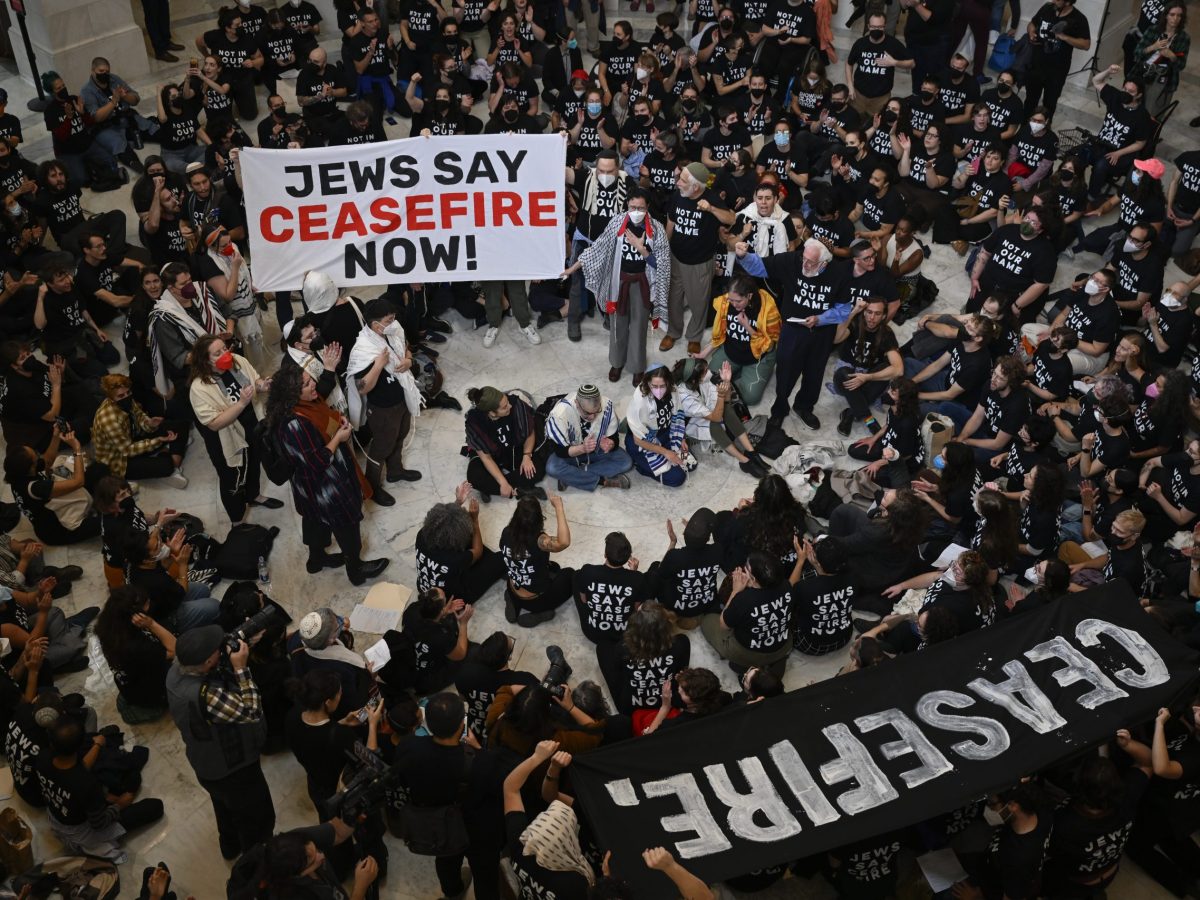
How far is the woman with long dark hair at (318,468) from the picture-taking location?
27.5ft

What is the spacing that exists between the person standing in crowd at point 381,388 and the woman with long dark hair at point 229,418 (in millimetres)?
728

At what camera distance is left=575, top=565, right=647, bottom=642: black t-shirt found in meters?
8.12

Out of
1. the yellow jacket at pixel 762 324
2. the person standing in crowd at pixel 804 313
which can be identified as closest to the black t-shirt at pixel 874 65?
the person standing in crowd at pixel 804 313

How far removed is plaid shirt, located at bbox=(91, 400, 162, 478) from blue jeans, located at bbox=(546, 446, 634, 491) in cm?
338

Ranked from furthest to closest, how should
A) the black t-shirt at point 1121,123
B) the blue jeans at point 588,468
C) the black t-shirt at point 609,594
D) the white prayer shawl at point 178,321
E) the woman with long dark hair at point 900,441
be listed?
the black t-shirt at point 1121,123
the blue jeans at point 588,468
the woman with long dark hair at point 900,441
the white prayer shawl at point 178,321
the black t-shirt at point 609,594

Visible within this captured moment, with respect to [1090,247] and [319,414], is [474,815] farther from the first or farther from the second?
[1090,247]

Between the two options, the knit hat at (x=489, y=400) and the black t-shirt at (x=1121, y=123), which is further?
the black t-shirt at (x=1121, y=123)

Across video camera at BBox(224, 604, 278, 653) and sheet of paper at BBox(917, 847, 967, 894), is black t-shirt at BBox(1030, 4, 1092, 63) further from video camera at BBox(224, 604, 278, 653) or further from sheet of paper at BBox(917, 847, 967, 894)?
video camera at BBox(224, 604, 278, 653)

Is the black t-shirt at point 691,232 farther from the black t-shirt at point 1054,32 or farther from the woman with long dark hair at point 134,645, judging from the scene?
the woman with long dark hair at point 134,645

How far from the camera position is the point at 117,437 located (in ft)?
32.1

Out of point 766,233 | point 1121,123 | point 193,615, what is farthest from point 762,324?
point 1121,123

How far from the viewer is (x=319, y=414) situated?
8.72 m

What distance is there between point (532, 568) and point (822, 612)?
6.81 ft

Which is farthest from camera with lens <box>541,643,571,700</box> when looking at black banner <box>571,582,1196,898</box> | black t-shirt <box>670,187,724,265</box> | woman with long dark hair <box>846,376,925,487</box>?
black t-shirt <box>670,187,724,265</box>
